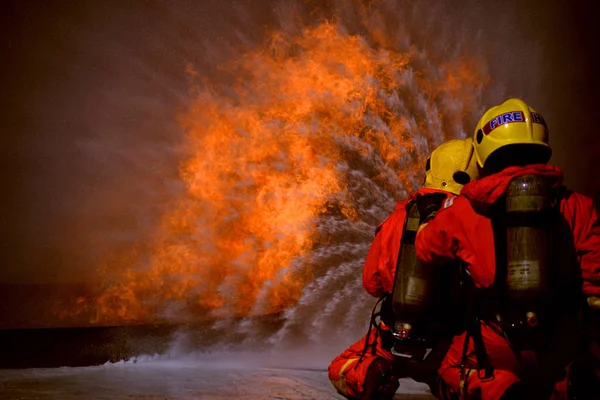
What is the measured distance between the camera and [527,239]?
6.42 ft

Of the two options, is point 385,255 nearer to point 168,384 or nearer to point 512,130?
point 512,130

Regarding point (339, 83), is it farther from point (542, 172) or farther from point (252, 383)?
point (542, 172)

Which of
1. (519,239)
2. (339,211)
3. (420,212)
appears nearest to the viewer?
(519,239)

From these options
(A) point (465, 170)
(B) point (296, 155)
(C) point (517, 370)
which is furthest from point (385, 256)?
(B) point (296, 155)

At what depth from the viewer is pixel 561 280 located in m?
2.06

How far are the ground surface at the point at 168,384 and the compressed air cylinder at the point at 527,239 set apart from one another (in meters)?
2.12

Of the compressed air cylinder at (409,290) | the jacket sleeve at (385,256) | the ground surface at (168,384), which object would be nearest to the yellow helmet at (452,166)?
the jacket sleeve at (385,256)

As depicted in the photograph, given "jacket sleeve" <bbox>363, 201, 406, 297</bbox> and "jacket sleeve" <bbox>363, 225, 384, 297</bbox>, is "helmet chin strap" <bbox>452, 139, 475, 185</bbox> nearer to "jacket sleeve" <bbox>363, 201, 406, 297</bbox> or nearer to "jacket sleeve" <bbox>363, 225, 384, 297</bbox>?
"jacket sleeve" <bbox>363, 201, 406, 297</bbox>

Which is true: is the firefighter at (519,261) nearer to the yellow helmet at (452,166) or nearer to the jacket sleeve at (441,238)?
the jacket sleeve at (441,238)

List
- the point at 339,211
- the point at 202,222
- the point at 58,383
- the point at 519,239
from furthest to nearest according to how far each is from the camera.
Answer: the point at 202,222, the point at 339,211, the point at 58,383, the point at 519,239

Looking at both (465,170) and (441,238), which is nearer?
(441,238)

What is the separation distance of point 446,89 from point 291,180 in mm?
4582

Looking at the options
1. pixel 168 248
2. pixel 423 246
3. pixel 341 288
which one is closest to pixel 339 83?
pixel 341 288

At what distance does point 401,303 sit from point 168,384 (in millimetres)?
2482
